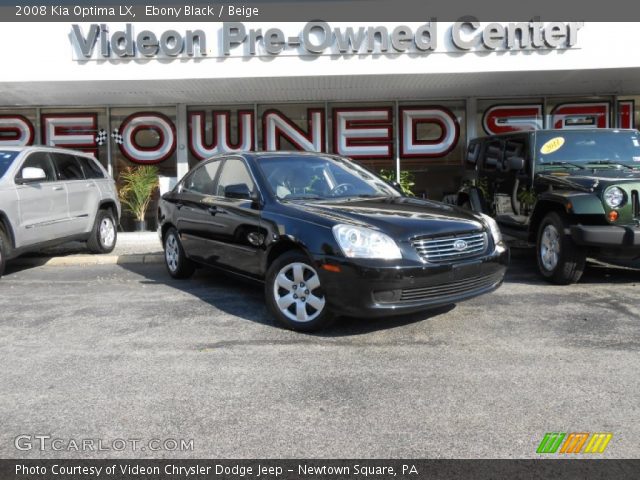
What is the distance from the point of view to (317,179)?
5.59m

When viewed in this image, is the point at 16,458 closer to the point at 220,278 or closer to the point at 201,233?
the point at 201,233

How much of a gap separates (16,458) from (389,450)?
179cm

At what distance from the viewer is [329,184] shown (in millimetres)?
5586

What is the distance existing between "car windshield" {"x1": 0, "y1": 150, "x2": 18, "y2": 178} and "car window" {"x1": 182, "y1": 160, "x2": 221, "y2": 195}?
253 cm

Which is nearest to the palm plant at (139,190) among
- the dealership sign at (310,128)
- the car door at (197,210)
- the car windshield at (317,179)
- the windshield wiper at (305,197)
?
the dealership sign at (310,128)

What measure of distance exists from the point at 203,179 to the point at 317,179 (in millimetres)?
1591

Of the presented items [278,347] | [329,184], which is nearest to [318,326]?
[278,347]

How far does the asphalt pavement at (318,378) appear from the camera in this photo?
114 inches

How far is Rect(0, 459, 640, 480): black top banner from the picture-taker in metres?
2.55

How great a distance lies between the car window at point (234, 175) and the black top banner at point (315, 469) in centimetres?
313

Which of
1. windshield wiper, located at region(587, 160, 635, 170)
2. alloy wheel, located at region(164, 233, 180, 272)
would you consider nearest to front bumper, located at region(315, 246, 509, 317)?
alloy wheel, located at region(164, 233, 180, 272)

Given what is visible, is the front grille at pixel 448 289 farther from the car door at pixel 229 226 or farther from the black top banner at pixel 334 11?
the black top banner at pixel 334 11

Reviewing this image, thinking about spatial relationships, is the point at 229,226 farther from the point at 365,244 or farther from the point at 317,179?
the point at 365,244

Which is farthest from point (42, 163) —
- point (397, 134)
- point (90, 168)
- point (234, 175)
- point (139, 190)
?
point (397, 134)
